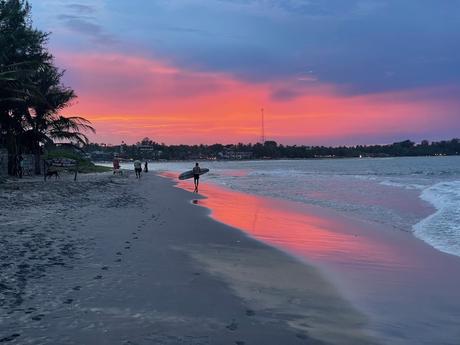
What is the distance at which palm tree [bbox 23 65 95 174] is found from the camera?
1510 inches

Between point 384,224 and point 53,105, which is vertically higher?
point 53,105

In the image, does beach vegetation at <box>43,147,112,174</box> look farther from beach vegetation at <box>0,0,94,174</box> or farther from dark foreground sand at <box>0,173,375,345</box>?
dark foreground sand at <box>0,173,375,345</box>

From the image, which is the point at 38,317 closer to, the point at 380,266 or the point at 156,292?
the point at 156,292

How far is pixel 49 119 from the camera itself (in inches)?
1576

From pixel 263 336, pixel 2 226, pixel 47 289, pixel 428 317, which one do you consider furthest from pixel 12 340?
pixel 2 226

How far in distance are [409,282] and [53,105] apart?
37694 millimetres

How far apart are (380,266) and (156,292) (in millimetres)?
4748

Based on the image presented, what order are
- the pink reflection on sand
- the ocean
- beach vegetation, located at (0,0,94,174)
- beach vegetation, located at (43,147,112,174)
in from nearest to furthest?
1. the ocean
2. the pink reflection on sand
3. beach vegetation, located at (0,0,94,174)
4. beach vegetation, located at (43,147,112,174)

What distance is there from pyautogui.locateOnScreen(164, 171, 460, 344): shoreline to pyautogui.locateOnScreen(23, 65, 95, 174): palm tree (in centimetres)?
2591

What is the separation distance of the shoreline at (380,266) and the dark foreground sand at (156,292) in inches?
17.6

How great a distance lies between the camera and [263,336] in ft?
16.8

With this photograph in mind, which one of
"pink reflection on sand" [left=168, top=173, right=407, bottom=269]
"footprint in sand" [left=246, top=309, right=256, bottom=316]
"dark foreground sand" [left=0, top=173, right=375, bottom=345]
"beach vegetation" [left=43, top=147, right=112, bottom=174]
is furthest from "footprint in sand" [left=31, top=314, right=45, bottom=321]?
"beach vegetation" [left=43, top=147, right=112, bottom=174]

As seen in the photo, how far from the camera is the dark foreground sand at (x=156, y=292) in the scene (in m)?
5.04

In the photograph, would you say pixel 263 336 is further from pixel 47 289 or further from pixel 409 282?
pixel 409 282
